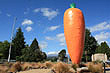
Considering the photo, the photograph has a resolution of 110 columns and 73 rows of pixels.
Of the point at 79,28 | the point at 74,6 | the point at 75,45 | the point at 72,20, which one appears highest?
the point at 74,6

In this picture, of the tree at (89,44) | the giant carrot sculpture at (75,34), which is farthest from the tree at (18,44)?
the giant carrot sculpture at (75,34)

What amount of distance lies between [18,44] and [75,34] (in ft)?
109

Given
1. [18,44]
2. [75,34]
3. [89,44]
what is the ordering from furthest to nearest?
[18,44] < [89,44] < [75,34]

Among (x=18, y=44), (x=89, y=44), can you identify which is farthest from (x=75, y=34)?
(x=18, y=44)

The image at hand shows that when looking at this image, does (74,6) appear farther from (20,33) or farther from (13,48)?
(20,33)

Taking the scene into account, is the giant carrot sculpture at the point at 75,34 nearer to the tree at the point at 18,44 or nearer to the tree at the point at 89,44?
the tree at the point at 89,44

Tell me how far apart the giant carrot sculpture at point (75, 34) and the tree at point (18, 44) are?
101ft

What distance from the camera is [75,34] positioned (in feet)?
36.2

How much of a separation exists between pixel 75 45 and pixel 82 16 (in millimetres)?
2977

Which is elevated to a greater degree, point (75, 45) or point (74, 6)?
point (74, 6)

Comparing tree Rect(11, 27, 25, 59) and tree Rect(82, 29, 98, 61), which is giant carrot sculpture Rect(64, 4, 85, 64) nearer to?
tree Rect(82, 29, 98, 61)

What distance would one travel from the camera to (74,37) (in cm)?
1103

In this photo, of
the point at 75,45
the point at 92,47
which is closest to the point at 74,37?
the point at 75,45

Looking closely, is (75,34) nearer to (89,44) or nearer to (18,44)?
(89,44)
